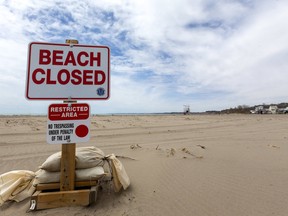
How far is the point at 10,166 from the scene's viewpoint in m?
4.67

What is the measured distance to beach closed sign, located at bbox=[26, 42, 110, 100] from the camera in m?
2.55

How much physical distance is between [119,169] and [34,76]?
1.71 metres

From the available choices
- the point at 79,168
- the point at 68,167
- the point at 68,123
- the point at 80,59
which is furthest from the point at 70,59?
the point at 79,168

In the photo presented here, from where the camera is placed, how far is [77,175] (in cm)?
289

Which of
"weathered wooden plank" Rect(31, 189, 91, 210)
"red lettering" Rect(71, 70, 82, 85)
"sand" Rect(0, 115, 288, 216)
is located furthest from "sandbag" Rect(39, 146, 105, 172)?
"red lettering" Rect(71, 70, 82, 85)

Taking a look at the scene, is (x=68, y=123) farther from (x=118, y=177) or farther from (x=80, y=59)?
(x=118, y=177)

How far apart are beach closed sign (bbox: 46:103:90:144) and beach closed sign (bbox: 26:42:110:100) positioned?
126 mm

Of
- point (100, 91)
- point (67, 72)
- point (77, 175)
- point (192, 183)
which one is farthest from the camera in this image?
point (192, 183)

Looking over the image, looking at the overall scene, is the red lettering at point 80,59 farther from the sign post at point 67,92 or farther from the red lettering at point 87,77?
the red lettering at point 87,77

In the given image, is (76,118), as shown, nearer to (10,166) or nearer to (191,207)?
(191,207)

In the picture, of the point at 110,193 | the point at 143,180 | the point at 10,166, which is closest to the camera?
the point at 110,193

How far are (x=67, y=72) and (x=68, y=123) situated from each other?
2.08ft

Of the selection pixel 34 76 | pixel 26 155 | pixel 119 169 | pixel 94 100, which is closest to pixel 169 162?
pixel 119 169

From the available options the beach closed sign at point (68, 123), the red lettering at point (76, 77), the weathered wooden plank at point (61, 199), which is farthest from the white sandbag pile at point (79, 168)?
the red lettering at point (76, 77)
